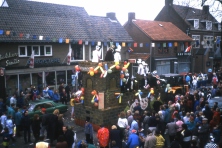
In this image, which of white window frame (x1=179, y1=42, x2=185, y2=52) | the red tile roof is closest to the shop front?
the red tile roof

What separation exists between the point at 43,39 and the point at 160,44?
653 inches

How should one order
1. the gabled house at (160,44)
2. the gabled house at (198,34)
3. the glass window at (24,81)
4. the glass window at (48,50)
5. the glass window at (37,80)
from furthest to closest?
the gabled house at (198,34), the gabled house at (160,44), the glass window at (48,50), the glass window at (37,80), the glass window at (24,81)

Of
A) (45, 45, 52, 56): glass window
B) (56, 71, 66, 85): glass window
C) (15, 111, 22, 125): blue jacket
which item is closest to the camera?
(15, 111, 22, 125): blue jacket

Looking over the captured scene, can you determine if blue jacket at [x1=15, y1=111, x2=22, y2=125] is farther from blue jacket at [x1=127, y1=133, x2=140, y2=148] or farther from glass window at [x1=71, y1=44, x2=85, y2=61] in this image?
glass window at [x1=71, y1=44, x2=85, y2=61]

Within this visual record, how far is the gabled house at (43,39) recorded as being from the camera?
21.5 m

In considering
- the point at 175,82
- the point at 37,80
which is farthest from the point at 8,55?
the point at 175,82

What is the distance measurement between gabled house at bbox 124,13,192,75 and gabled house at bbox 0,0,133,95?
5.14 metres

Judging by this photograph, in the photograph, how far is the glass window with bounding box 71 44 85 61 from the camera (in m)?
26.4

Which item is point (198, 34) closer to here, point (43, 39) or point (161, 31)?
point (161, 31)

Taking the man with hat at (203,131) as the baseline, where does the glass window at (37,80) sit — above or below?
above

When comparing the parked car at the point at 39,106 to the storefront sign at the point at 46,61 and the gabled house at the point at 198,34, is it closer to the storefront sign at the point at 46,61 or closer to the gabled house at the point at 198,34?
the storefront sign at the point at 46,61

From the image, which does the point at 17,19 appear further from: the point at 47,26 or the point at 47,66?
the point at 47,66

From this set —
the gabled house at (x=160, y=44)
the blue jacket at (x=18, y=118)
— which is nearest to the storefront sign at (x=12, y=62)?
the blue jacket at (x=18, y=118)

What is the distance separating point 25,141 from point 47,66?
445 inches
